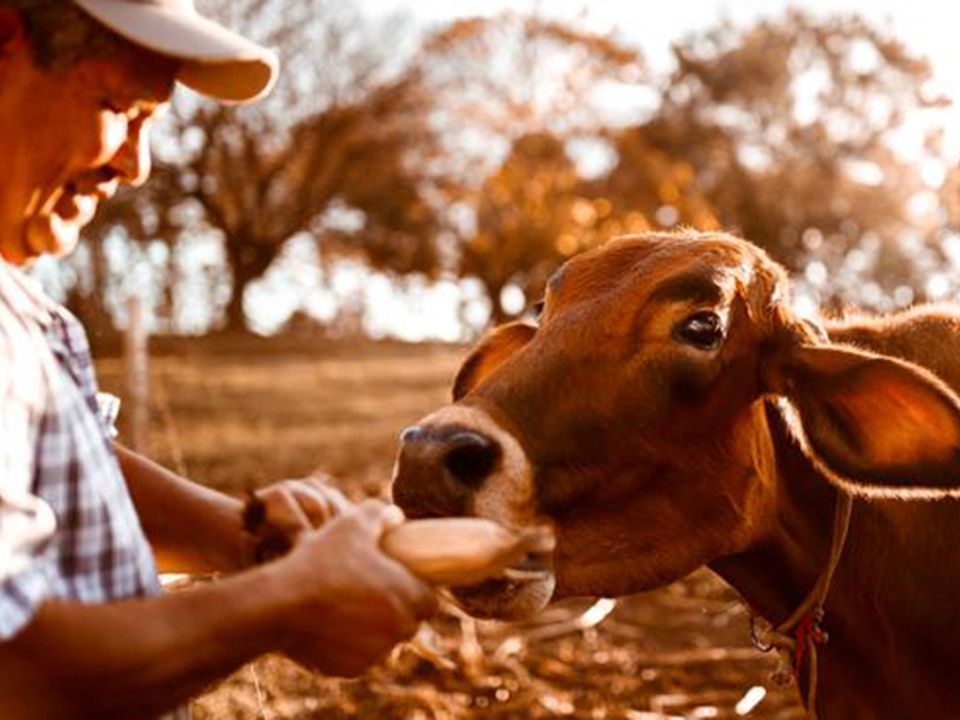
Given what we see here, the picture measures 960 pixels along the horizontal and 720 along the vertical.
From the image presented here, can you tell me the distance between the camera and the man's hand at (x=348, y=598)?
202 cm

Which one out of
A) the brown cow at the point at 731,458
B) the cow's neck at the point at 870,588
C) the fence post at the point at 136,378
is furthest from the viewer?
the fence post at the point at 136,378

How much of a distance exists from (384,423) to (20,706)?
46.3ft

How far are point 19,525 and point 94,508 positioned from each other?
24 cm

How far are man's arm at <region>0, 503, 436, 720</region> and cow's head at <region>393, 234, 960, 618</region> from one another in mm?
1128

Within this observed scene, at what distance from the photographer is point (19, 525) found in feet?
6.16

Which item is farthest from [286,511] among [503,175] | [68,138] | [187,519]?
[503,175]

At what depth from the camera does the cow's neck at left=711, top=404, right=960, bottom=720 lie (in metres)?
3.55

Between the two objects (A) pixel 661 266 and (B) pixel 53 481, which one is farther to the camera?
(A) pixel 661 266

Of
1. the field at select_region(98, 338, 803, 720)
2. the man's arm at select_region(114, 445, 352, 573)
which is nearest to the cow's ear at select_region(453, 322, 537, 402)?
the field at select_region(98, 338, 803, 720)

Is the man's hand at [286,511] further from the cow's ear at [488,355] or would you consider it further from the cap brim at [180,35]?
the cow's ear at [488,355]

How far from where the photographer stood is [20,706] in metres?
1.85

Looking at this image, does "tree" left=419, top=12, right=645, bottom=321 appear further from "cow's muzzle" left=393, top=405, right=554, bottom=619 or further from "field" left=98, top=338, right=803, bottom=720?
"cow's muzzle" left=393, top=405, right=554, bottom=619

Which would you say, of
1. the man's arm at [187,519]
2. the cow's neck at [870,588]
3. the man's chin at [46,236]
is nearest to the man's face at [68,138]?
the man's chin at [46,236]

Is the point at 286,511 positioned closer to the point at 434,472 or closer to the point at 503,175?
the point at 434,472
